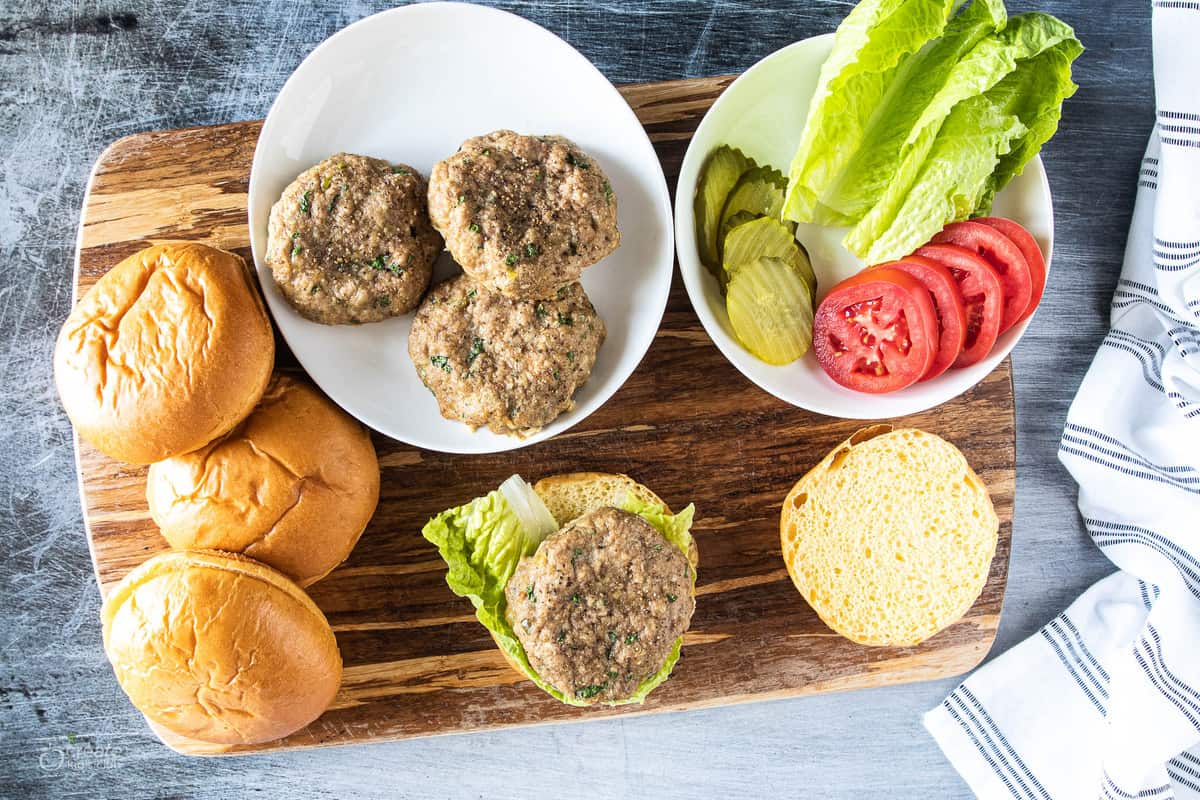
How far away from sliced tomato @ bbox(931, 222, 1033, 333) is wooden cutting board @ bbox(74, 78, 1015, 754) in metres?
0.61

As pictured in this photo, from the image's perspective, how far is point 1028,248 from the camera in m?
3.59

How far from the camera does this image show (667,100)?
390 centimetres

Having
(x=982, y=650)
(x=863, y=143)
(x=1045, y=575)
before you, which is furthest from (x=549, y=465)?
(x=1045, y=575)

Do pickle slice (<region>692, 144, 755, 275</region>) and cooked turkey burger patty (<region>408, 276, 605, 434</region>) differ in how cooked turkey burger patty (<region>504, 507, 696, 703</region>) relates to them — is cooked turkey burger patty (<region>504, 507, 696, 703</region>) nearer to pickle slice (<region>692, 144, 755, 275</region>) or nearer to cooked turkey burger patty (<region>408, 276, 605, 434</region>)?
cooked turkey burger patty (<region>408, 276, 605, 434</region>)

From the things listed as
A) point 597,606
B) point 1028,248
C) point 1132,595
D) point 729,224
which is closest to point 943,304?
point 1028,248

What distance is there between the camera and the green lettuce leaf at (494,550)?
11.9ft

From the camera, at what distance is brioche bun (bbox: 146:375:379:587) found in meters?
3.38

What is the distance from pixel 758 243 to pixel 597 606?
Result: 1.53m

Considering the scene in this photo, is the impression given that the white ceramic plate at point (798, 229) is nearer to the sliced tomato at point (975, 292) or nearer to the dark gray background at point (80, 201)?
the sliced tomato at point (975, 292)

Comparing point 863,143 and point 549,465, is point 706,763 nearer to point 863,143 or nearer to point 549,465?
point 549,465

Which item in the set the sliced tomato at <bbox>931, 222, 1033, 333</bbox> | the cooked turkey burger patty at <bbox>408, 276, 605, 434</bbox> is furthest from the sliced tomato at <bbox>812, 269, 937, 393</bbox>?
the cooked turkey burger patty at <bbox>408, 276, 605, 434</bbox>

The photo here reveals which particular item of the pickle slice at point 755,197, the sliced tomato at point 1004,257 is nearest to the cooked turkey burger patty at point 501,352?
the pickle slice at point 755,197

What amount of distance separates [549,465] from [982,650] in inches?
86.5

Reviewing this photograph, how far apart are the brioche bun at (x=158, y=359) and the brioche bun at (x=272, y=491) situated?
0.14m
